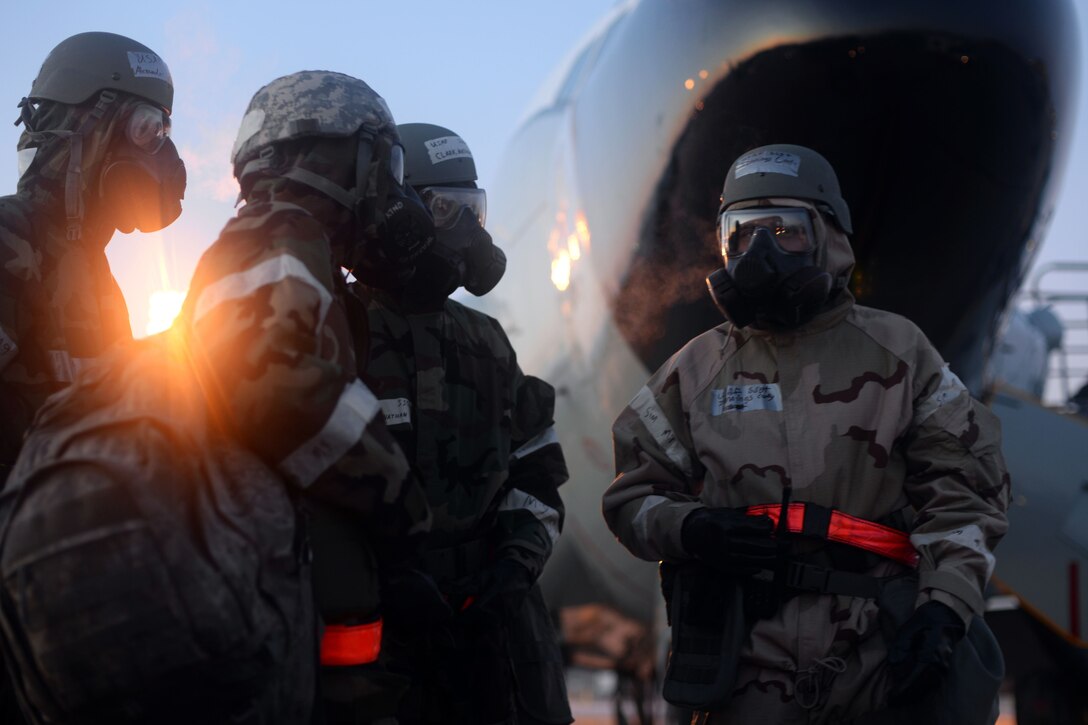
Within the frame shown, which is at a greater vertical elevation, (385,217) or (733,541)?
(385,217)

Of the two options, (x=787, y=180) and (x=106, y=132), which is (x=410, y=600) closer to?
(x=787, y=180)

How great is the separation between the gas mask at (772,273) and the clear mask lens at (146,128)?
159 centimetres

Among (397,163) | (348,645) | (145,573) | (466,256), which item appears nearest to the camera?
(145,573)

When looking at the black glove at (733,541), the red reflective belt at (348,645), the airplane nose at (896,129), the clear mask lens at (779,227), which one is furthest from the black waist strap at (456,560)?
the airplane nose at (896,129)

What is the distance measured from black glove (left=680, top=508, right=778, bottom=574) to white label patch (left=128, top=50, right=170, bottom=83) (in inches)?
77.3

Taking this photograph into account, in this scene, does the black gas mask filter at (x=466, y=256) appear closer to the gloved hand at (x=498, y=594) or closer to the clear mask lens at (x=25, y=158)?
the gloved hand at (x=498, y=594)

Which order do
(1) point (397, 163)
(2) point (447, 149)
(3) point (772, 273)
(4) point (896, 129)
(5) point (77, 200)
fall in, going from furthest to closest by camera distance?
(4) point (896, 129)
(2) point (447, 149)
(5) point (77, 200)
(3) point (772, 273)
(1) point (397, 163)

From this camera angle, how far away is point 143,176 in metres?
3.35

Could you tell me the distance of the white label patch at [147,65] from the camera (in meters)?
3.42

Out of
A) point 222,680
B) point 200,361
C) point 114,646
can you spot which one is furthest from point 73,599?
point 200,361

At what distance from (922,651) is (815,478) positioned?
0.45m

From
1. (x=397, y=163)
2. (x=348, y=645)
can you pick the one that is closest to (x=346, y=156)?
(x=397, y=163)

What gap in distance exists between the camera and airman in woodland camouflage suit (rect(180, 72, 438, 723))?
1989 mm

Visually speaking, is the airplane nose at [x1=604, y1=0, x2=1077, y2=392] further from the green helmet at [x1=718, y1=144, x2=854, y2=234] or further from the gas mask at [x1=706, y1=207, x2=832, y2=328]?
the gas mask at [x1=706, y1=207, x2=832, y2=328]
